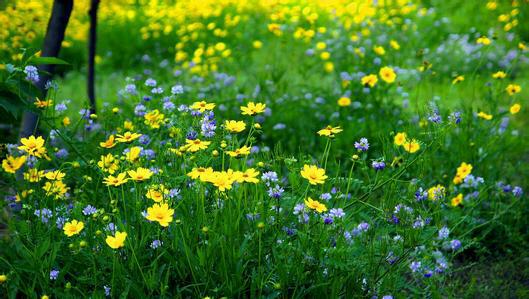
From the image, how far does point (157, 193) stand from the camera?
1812 mm

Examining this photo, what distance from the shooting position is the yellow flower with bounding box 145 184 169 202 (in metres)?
1.79

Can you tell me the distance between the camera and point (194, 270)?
1.72m

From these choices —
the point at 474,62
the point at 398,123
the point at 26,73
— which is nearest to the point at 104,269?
the point at 26,73

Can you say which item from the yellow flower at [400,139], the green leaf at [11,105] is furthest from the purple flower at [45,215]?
the yellow flower at [400,139]

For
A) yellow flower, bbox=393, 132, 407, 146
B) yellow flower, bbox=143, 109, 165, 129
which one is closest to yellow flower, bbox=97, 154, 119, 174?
yellow flower, bbox=143, 109, 165, 129

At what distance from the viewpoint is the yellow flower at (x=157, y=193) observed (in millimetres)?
1789

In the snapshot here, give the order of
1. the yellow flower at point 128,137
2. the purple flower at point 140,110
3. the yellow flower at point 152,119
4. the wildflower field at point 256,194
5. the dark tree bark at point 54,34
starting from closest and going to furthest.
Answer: the wildflower field at point 256,194, the yellow flower at point 128,137, the yellow flower at point 152,119, the purple flower at point 140,110, the dark tree bark at point 54,34

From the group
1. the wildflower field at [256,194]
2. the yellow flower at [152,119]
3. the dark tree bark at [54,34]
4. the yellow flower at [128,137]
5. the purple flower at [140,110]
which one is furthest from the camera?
the dark tree bark at [54,34]

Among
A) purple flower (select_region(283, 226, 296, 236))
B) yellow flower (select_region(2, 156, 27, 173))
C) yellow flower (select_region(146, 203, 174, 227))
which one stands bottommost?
purple flower (select_region(283, 226, 296, 236))

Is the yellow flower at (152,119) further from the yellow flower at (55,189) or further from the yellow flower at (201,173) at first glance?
the yellow flower at (201,173)

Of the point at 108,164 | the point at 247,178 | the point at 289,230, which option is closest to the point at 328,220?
the point at 289,230

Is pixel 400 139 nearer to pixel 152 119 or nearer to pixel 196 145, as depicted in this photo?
pixel 196 145

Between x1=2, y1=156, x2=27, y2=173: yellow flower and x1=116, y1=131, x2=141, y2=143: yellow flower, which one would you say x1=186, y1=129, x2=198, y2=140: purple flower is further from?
x1=2, y1=156, x2=27, y2=173: yellow flower

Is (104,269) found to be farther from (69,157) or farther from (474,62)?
(474,62)
